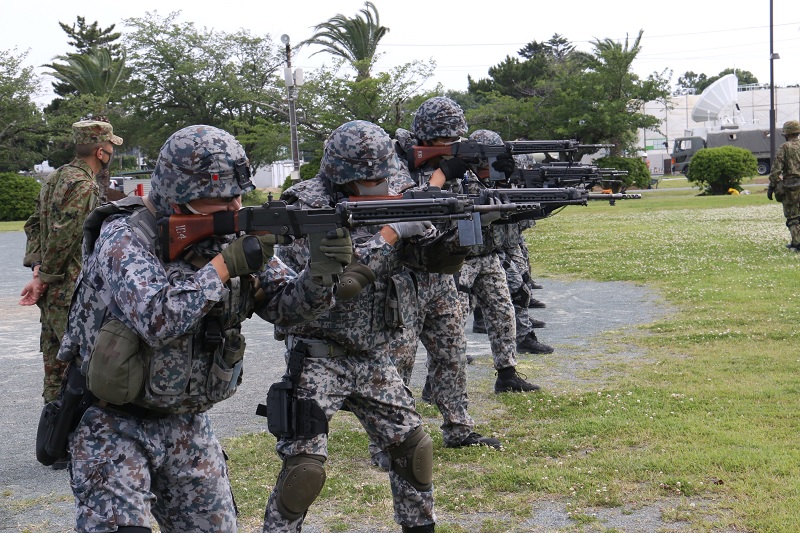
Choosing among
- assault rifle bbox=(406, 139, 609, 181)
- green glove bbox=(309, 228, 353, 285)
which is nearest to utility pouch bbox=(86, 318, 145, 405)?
green glove bbox=(309, 228, 353, 285)

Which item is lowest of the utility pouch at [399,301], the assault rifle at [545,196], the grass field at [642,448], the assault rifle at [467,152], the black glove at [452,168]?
the grass field at [642,448]

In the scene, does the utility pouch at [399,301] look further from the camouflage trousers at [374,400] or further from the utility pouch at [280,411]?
the utility pouch at [280,411]

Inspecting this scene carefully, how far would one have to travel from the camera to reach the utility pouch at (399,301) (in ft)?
16.1

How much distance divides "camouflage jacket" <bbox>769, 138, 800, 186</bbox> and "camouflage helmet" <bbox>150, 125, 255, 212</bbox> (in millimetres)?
14642

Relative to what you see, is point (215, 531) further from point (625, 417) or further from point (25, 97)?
point (25, 97)

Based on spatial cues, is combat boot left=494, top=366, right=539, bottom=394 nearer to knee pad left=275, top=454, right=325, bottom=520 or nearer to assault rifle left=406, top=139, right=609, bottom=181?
assault rifle left=406, top=139, right=609, bottom=181

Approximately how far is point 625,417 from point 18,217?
37526 millimetres

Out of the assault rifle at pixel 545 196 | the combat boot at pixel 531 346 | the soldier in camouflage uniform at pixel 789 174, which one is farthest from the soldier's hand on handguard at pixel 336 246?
the soldier in camouflage uniform at pixel 789 174

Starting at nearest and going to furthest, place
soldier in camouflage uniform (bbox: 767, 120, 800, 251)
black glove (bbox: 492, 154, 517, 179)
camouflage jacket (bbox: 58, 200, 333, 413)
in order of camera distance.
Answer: camouflage jacket (bbox: 58, 200, 333, 413), black glove (bbox: 492, 154, 517, 179), soldier in camouflage uniform (bbox: 767, 120, 800, 251)

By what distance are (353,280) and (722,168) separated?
3474 centimetres

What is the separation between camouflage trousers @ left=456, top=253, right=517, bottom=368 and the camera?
7.91m

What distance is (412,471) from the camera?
4613 millimetres

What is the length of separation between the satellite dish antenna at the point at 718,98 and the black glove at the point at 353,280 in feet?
207

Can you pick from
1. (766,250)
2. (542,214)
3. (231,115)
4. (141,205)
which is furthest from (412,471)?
(231,115)
